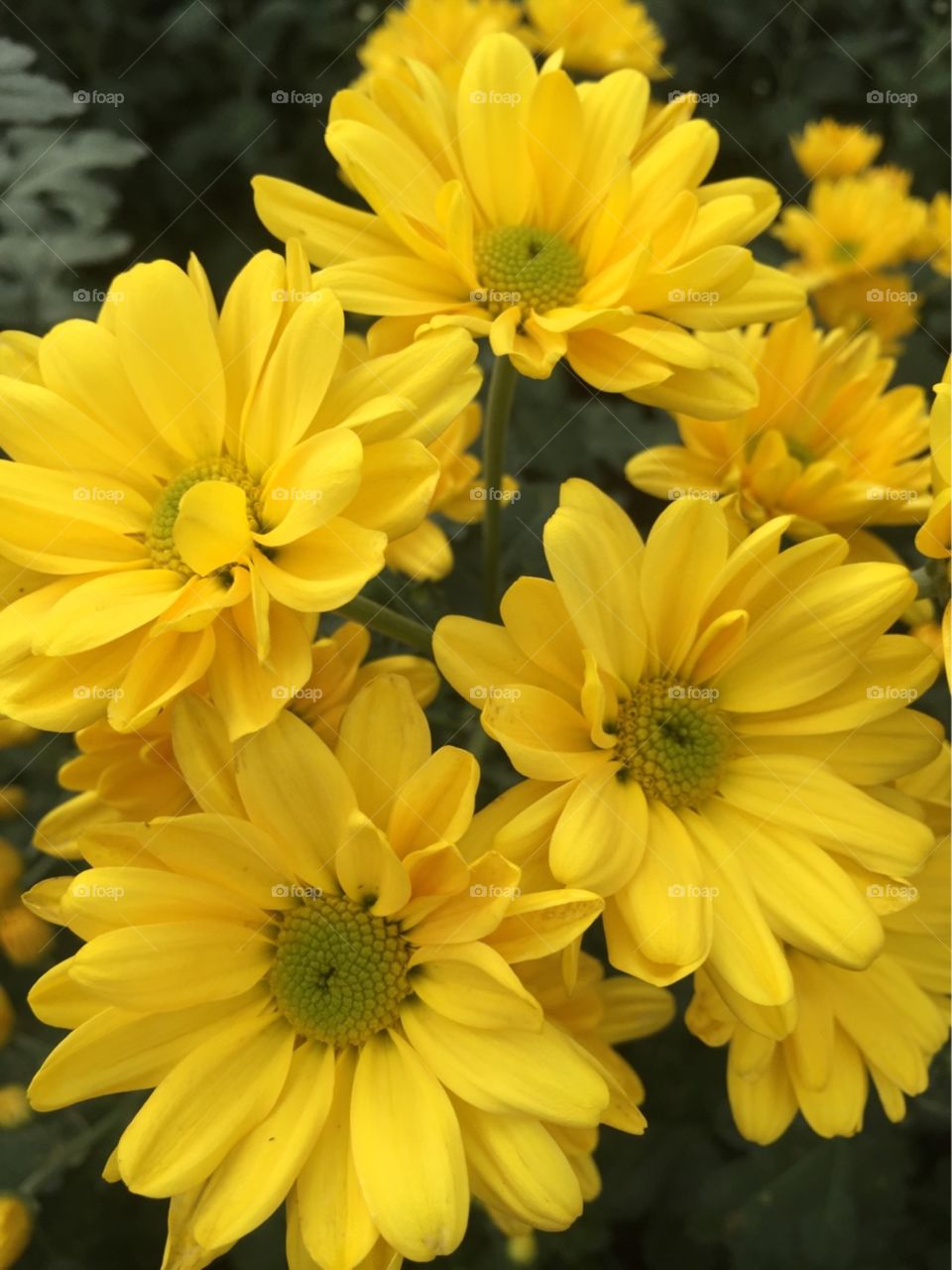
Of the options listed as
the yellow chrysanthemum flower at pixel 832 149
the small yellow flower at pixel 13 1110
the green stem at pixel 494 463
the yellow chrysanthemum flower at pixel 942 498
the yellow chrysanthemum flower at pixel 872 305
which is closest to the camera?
the yellow chrysanthemum flower at pixel 942 498

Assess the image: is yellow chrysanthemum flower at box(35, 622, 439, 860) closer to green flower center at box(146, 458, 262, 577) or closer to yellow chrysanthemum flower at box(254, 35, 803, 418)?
green flower center at box(146, 458, 262, 577)

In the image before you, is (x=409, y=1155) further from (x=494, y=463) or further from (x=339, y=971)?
(x=494, y=463)

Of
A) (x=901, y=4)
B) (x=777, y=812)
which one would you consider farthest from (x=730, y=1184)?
(x=901, y=4)

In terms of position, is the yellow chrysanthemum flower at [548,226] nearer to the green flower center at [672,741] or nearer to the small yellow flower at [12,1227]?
the green flower center at [672,741]

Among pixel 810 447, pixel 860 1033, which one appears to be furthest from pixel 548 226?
pixel 860 1033

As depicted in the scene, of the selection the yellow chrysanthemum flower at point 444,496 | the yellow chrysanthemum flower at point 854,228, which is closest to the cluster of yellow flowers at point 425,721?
the yellow chrysanthemum flower at point 444,496

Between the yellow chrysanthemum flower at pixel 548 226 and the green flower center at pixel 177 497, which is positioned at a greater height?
the yellow chrysanthemum flower at pixel 548 226

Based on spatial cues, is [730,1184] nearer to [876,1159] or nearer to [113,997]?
[876,1159]

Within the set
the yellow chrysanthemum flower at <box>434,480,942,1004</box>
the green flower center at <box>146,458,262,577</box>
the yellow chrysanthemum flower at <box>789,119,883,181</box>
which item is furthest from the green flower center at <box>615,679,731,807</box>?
the yellow chrysanthemum flower at <box>789,119,883,181</box>
